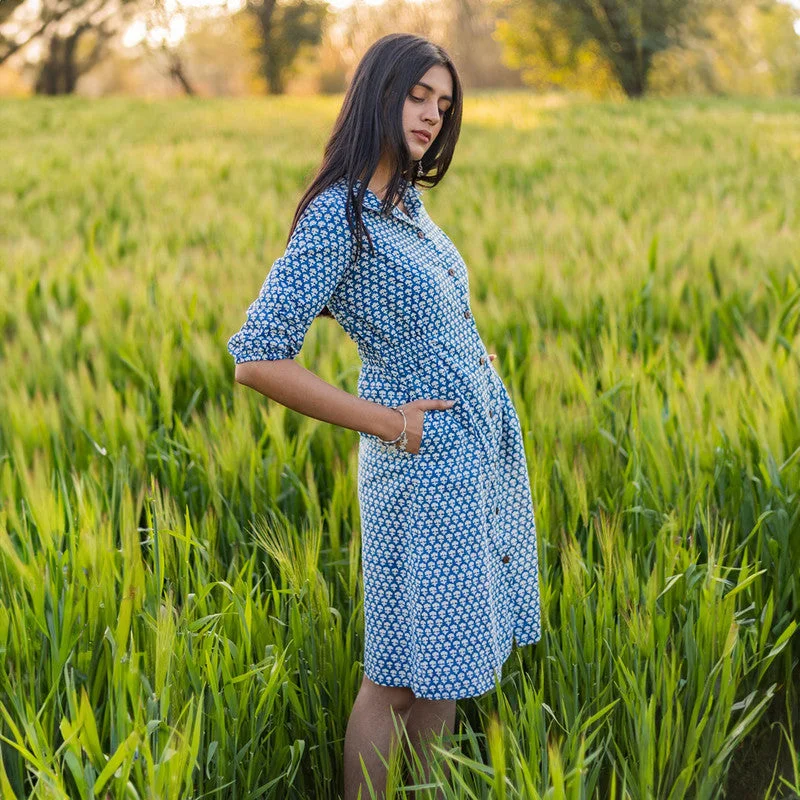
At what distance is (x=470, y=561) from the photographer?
1202mm

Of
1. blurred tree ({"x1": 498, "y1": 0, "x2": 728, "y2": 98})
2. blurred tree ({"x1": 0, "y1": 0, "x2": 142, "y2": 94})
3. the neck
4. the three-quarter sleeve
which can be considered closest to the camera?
the three-quarter sleeve

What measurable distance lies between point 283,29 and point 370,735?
32.1 meters

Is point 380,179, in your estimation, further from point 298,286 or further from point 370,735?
point 370,735

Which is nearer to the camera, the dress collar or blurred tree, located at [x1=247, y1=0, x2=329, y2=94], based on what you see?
the dress collar

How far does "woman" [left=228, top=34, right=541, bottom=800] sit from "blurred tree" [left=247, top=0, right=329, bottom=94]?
103 ft

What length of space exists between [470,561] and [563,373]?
1137 mm

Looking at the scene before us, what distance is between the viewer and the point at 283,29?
30562 millimetres

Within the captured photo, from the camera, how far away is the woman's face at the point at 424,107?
1.21 meters

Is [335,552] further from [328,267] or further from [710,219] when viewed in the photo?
[710,219]

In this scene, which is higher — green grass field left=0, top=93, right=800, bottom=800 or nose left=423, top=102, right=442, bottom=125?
nose left=423, top=102, right=442, bottom=125

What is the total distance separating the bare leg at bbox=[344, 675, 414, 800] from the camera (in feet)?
4.09

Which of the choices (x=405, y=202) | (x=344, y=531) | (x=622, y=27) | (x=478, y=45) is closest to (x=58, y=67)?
(x=622, y=27)

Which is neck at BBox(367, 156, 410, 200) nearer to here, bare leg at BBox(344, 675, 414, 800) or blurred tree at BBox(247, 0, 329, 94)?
bare leg at BBox(344, 675, 414, 800)

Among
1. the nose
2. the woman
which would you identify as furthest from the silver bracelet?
the nose
